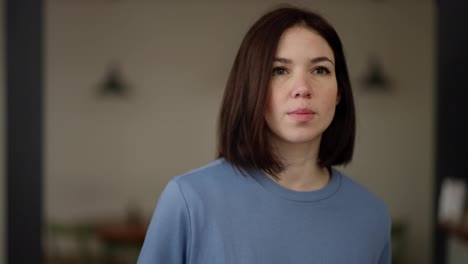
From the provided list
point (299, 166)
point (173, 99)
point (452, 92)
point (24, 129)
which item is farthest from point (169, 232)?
point (173, 99)

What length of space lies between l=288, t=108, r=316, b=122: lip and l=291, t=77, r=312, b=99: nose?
0.02 m

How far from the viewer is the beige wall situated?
545 cm

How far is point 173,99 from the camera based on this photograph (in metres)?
5.64

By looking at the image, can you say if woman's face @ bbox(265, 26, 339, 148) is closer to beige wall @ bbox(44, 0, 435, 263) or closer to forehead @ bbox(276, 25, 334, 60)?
forehead @ bbox(276, 25, 334, 60)

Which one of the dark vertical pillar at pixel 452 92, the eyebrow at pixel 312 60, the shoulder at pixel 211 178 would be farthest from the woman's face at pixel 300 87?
the dark vertical pillar at pixel 452 92

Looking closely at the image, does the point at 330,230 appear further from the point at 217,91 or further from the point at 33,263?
the point at 217,91

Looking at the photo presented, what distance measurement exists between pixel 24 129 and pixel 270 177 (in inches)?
67.3

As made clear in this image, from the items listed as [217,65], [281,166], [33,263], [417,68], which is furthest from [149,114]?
[281,166]

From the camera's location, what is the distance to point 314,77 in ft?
3.43

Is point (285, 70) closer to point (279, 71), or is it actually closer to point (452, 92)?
point (279, 71)

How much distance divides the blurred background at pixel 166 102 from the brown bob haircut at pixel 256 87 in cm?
433

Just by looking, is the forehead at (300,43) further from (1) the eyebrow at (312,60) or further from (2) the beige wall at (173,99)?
(2) the beige wall at (173,99)

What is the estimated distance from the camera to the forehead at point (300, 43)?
1030mm

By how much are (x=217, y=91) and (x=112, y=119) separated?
3.18 ft
